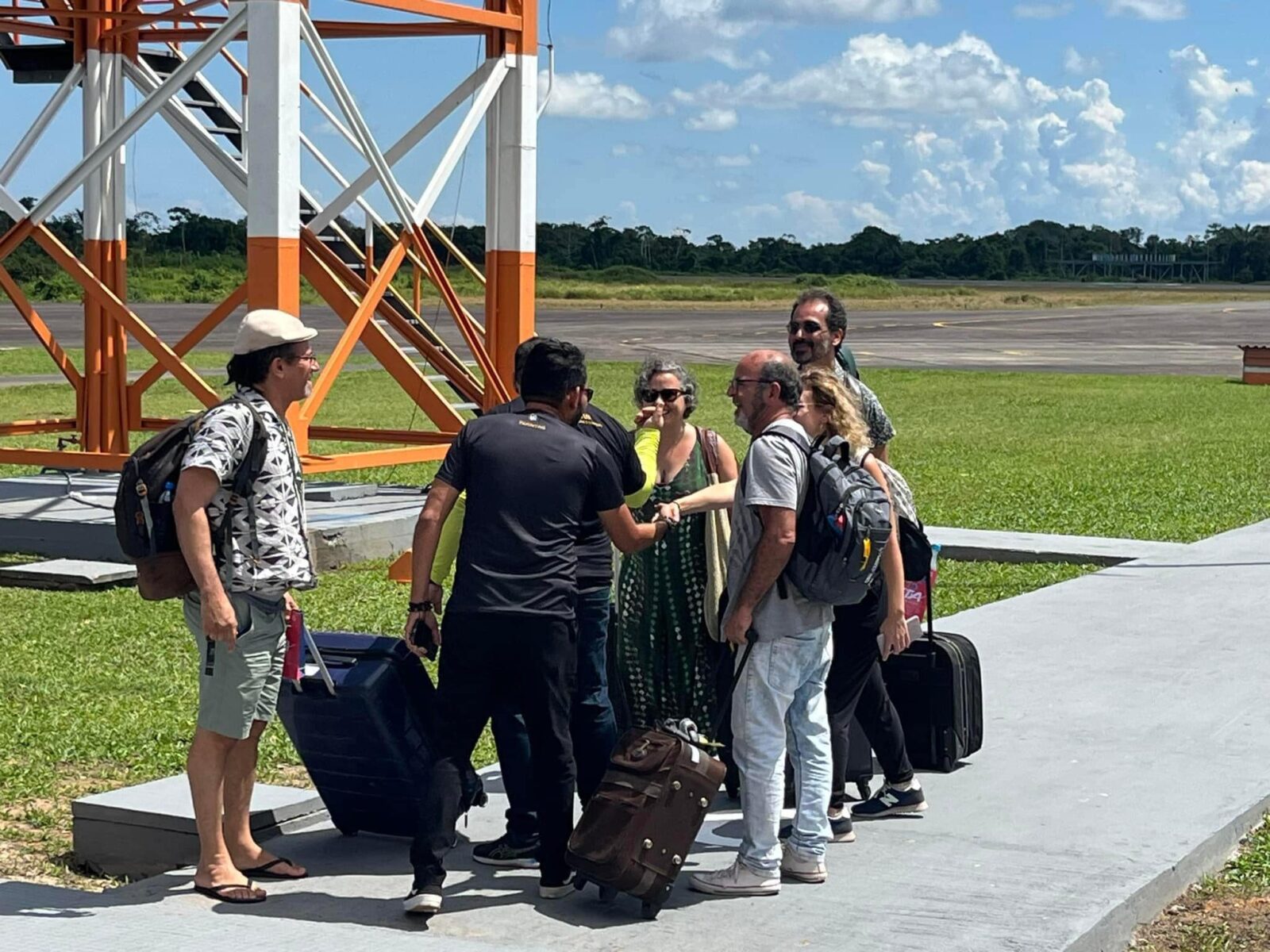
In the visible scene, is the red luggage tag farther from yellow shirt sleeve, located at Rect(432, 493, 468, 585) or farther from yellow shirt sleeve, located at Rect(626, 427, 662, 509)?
yellow shirt sleeve, located at Rect(626, 427, 662, 509)

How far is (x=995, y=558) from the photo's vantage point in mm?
13797

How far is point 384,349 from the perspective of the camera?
14.0m

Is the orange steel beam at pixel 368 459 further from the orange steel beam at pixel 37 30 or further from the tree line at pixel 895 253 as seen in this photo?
the tree line at pixel 895 253

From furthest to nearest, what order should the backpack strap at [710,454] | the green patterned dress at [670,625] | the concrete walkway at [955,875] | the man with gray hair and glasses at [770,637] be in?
the backpack strap at [710,454]
the green patterned dress at [670,625]
the man with gray hair and glasses at [770,637]
the concrete walkway at [955,875]

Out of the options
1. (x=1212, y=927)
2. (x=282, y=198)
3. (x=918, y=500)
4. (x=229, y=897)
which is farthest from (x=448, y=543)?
(x=918, y=500)

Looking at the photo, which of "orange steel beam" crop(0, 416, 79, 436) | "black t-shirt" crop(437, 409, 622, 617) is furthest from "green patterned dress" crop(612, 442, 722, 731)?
"orange steel beam" crop(0, 416, 79, 436)

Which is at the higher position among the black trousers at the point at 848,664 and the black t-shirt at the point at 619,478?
the black t-shirt at the point at 619,478

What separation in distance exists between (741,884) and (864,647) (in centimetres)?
100

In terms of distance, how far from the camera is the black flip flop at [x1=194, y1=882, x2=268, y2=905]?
5621 millimetres

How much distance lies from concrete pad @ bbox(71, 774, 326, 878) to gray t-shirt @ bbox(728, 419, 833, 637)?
1.79 m

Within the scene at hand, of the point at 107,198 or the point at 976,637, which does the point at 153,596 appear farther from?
the point at 107,198

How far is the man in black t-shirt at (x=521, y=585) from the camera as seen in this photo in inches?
217

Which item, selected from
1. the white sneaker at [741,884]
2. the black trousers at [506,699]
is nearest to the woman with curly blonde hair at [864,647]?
the white sneaker at [741,884]

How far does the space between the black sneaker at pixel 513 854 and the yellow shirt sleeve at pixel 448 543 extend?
0.89 m
